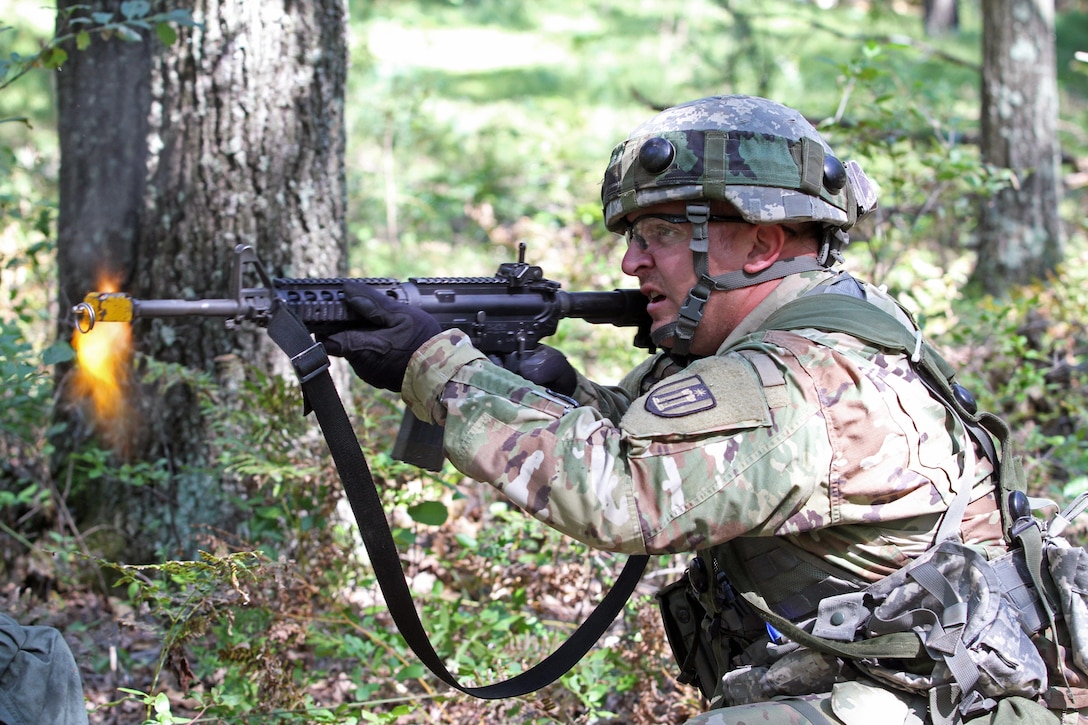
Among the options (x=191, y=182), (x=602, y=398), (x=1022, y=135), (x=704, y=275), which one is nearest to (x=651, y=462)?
(x=704, y=275)

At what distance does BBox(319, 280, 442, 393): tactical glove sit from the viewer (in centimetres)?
250

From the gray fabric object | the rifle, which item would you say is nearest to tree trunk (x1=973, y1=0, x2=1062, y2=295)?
the rifle

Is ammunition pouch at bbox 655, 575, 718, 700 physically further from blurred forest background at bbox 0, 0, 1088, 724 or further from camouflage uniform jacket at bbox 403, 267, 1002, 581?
camouflage uniform jacket at bbox 403, 267, 1002, 581

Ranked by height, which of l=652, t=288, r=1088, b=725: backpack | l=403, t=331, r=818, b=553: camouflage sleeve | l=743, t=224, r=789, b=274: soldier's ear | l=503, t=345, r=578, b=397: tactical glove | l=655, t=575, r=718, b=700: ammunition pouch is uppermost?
l=743, t=224, r=789, b=274: soldier's ear

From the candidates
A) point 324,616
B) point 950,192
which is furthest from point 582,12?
point 324,616

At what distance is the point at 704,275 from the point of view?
8.80 ft

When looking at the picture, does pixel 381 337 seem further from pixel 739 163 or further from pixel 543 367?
pixel 739 163

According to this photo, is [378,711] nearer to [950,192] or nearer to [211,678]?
[211,678]

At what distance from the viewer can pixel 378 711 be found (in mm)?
3334

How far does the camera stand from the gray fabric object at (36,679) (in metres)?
2.26

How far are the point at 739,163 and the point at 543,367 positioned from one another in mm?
877

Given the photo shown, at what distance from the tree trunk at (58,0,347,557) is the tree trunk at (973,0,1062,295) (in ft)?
17.7

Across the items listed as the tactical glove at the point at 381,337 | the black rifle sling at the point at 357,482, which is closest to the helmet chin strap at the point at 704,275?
the tactical glove at the point at 381,337

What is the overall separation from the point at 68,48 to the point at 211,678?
2794 millimetres
